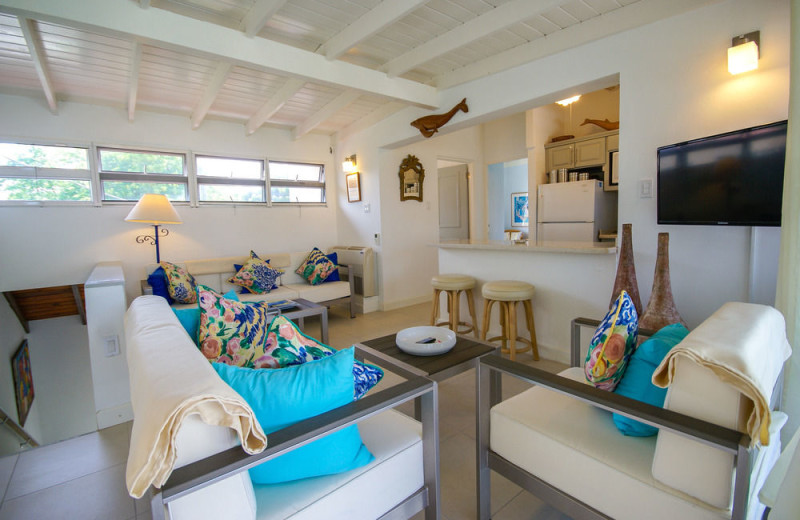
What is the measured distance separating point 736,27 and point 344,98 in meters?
3.15

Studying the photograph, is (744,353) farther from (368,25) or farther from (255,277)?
(255,277)

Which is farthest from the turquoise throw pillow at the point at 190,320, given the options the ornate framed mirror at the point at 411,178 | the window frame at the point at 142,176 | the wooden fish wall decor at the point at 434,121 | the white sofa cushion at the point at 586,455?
the ornate framed mirror at the point at 411,178

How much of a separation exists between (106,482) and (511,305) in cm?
260

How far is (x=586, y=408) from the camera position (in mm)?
1308

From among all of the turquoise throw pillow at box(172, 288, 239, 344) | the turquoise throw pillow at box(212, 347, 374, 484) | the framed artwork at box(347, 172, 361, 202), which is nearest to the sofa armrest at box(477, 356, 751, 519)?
the turquoise throw pillow at box(212, 347, 374, 484)

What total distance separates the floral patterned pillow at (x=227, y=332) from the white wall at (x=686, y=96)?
2419 millimetres

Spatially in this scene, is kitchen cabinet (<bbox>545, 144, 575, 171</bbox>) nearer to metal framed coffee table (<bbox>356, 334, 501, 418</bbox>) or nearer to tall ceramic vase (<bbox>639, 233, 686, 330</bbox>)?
tall ceramic vase (<bbox>639, 233, 686, 330</bbox>)

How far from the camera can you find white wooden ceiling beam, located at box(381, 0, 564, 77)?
232 cm

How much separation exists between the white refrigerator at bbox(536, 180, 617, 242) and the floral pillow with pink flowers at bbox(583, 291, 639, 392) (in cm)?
337

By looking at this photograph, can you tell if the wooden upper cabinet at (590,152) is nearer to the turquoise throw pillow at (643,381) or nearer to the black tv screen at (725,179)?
the black tv screen at (725,179)

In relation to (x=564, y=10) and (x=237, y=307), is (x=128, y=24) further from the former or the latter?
(x=564, y=10)

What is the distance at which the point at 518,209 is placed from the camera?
22.3 feet

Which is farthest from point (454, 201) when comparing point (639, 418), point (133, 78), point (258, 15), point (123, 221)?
point (639, 418)

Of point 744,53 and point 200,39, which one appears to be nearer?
point 744,53
